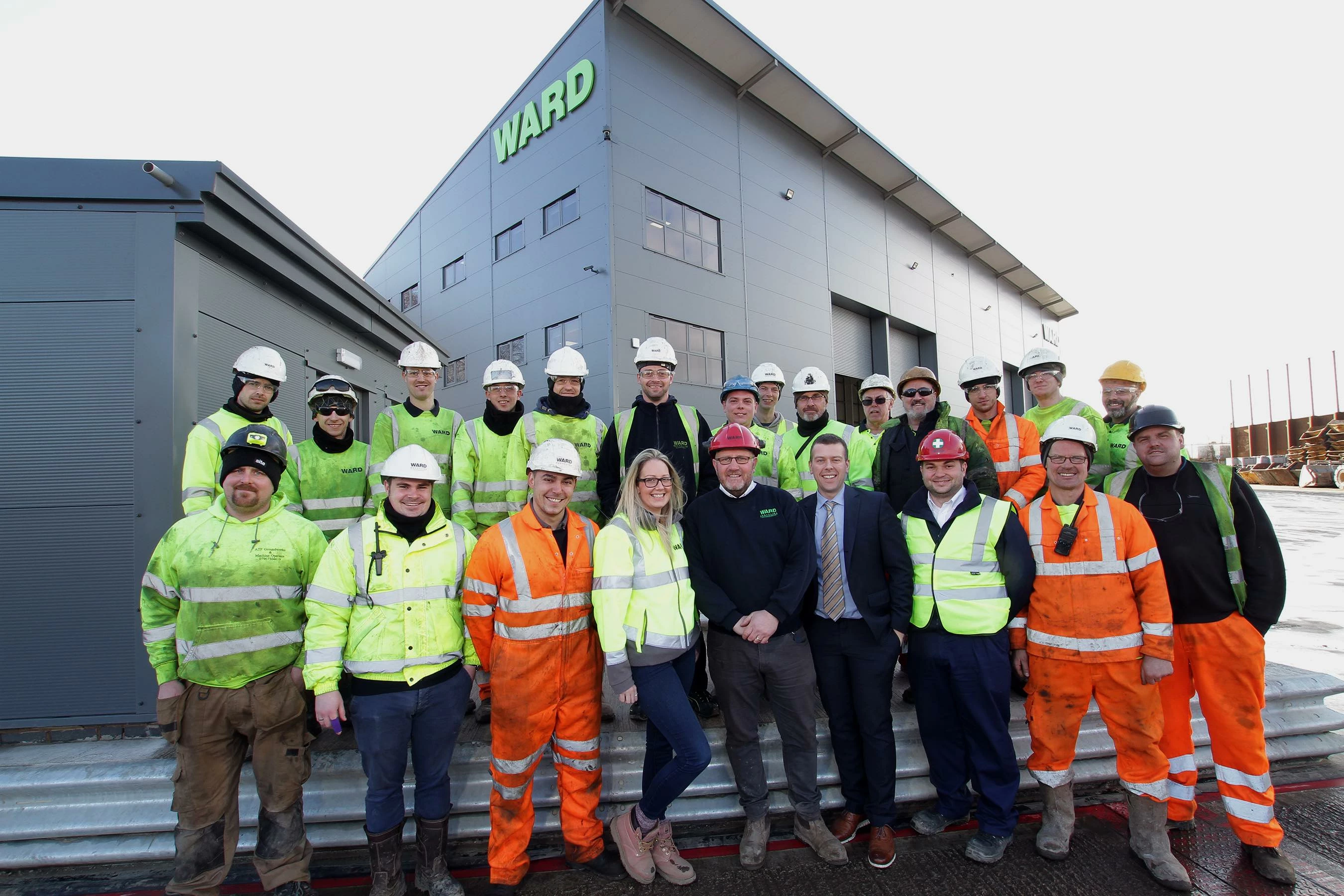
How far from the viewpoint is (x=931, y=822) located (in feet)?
10.7

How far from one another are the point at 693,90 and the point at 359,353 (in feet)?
38.9

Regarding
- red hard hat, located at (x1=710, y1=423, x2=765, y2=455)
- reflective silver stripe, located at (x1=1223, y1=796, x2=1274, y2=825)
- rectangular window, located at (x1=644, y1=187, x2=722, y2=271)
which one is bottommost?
reflective silver stripe, located at (x1=1223, y1=796, x2=1274, y2=825)

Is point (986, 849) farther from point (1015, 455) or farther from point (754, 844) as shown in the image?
point (1015, 455)

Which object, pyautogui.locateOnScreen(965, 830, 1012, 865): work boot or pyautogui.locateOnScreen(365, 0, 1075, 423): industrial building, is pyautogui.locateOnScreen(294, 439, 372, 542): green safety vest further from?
pyautogui.locateOnScreen(365, 0, 1075, 423): industrial building

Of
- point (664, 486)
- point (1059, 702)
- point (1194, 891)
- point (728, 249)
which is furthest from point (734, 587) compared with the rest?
point (728, 249)

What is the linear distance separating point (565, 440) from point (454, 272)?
17.1 metres

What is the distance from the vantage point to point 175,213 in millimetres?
4051

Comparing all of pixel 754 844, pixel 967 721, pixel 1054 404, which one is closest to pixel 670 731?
pixel 754 844

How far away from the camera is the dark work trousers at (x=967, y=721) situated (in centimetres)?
307

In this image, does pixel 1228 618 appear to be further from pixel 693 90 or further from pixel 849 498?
pixel 693 90

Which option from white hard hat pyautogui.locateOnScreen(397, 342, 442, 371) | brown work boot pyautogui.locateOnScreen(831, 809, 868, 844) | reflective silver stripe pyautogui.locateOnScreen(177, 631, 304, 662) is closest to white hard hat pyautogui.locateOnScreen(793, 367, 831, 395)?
white hard hat pyautogui.locateOnScreen(397, 342, 442, 371)

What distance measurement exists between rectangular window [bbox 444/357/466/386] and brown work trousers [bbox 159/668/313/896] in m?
16.3

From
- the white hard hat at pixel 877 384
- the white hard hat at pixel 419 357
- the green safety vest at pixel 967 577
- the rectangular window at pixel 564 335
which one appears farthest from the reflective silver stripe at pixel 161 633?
the rectangular window at pixel 564 335

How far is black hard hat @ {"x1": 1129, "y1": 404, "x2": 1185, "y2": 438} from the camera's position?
3188 mm
